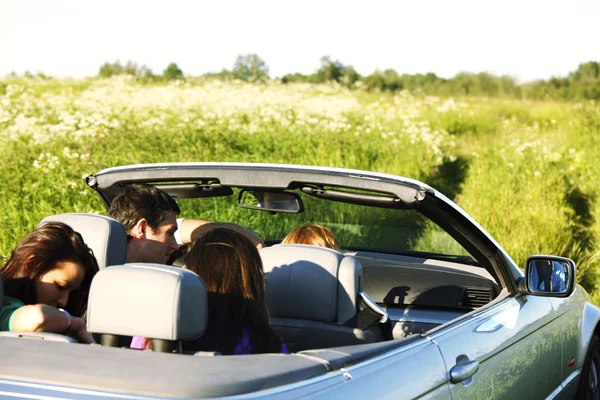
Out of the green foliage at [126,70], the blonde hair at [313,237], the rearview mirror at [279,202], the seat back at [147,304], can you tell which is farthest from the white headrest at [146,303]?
the green foliage at [126,70]

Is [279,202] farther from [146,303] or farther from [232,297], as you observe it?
[146,303]

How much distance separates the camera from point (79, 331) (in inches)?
118

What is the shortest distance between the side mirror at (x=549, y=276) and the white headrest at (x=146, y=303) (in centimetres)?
223

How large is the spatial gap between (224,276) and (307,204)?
5900 millimetres

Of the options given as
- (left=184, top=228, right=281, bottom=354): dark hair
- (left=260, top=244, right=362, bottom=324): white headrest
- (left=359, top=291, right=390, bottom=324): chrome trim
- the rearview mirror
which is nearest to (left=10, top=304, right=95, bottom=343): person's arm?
(left=184, top=228, right=281, bottom=354): dark hair

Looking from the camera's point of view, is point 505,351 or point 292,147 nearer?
point 505,351

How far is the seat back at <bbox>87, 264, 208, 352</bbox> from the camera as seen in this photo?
237 cm

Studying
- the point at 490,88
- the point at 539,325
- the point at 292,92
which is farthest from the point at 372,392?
the point at 490,88

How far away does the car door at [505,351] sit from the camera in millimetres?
3344

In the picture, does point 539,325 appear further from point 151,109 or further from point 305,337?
point 151,109

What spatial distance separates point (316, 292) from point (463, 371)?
2.36 ft

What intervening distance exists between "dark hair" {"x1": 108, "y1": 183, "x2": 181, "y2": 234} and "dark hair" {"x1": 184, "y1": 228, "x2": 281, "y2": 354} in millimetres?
1151

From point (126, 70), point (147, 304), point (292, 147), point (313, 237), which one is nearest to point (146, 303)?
point (147, 304)

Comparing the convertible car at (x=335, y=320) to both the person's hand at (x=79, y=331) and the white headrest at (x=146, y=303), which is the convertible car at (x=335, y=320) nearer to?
the white headrest at (x=146, y=303)
